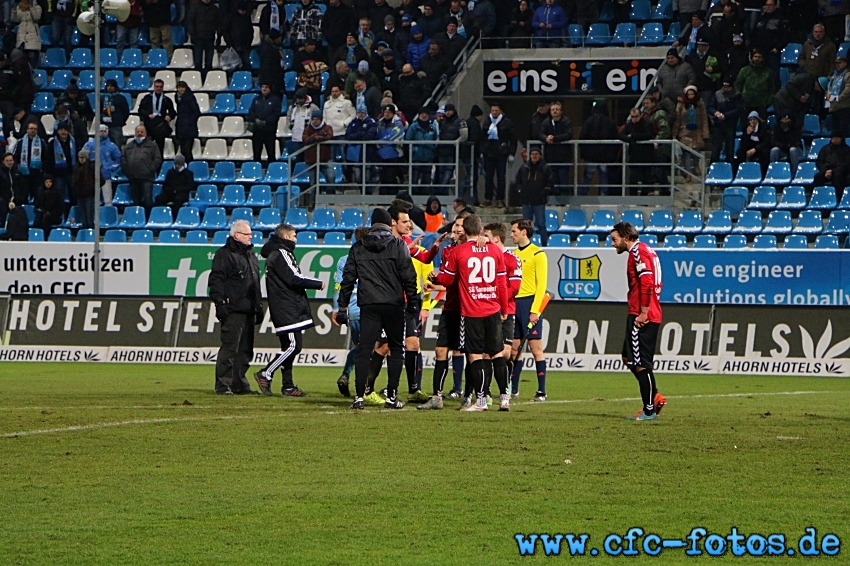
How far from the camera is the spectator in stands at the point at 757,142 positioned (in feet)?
91.9

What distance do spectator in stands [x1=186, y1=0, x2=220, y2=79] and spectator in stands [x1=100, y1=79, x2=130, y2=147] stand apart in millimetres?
2867

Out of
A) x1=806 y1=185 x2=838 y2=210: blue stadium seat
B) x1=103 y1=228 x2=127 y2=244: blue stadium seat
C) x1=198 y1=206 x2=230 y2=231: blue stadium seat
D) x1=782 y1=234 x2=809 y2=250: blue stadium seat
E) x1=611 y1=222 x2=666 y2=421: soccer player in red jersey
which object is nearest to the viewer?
x1=611 y1=222 x2=666 y2=421: soccer player in red jersey

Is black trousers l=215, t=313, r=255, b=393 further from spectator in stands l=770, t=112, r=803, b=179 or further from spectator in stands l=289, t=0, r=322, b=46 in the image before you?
spectator in stands l=289, t=0, r=322, b=46

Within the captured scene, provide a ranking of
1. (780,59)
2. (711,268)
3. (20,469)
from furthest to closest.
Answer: (780,59)
(711,268)
(20,469)

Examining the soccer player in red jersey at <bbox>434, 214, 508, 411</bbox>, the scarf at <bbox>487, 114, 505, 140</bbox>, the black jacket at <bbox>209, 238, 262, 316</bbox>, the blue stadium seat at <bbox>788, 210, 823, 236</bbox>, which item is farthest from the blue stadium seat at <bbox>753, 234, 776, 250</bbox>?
the soccer player in red jersey at <bbox>434, 214, 508, 411</bbox>

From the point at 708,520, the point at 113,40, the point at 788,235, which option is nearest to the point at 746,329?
the point at 788,235

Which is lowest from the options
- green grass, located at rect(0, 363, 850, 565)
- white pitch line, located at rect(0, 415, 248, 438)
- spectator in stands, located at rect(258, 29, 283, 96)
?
white pitch line, located at rect(0, 415, 248, 438)

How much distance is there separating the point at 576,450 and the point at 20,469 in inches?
172

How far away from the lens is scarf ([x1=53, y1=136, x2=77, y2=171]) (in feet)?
99.5

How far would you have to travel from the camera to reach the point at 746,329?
70.0 ft

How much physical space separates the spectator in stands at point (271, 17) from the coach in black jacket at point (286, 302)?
17.7 metres

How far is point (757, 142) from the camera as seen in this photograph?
2806 centimetres

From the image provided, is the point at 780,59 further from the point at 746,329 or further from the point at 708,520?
the point at 708,520

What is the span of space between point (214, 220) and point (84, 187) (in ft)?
9.34
